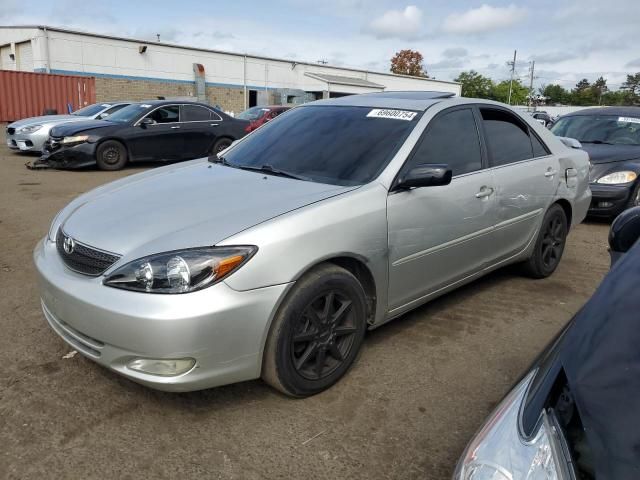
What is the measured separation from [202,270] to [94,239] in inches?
26.4

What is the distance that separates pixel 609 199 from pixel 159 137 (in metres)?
8.57

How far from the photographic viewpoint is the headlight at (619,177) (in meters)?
7.17

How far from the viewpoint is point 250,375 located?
2506 mm

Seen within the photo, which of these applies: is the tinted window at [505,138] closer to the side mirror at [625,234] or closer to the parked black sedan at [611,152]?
the side mirror at [625,234]

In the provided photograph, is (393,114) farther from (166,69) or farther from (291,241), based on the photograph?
(166,69)

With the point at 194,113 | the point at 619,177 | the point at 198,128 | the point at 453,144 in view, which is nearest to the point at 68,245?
the point at 453,144

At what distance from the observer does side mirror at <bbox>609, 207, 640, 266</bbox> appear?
207 centimetres

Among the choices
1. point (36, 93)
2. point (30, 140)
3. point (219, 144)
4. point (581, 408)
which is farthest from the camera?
point (36, 93)

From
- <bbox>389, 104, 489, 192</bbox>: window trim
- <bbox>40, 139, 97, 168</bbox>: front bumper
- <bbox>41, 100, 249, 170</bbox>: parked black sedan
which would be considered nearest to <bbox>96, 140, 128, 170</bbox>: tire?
<bbox>41, 100, 249, 170</bbox>: parked black sedan

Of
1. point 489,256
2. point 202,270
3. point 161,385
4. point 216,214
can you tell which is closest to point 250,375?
point 161,385

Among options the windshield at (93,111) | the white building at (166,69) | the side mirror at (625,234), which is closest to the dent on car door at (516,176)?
the side mirror at (625,234)

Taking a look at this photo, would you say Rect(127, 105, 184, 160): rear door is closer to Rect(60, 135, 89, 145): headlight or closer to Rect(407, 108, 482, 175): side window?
Rect(60, 135, 89, 145): headlight

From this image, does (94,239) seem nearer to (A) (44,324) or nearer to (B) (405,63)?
(A) (44,324)

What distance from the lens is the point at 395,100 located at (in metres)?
3.82
